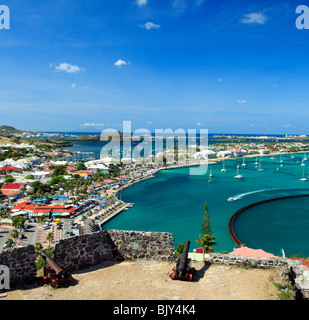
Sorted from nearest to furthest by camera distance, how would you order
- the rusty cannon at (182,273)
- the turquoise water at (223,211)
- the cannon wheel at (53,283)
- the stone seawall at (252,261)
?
the cannon wheel at (53,283) < the rusty cannon at (182,273) < the stone seawall at (252,261) < the turquoise water at (223,211)

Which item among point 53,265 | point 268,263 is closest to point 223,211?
point 268,263

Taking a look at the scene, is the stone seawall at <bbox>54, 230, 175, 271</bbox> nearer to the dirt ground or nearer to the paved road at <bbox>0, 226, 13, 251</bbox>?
the dirt ground

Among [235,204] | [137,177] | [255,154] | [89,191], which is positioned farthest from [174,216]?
[255,154]

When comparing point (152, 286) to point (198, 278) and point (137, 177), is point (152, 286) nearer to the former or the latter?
point (198, 278)

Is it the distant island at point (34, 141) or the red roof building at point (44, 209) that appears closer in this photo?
the red roof building at point (44, 209)

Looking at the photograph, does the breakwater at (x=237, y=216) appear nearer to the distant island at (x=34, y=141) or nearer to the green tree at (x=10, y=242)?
the green tree at (x=10, y=242)

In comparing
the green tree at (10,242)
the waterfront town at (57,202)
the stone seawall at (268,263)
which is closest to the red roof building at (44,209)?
the waterfront town at (57,202)

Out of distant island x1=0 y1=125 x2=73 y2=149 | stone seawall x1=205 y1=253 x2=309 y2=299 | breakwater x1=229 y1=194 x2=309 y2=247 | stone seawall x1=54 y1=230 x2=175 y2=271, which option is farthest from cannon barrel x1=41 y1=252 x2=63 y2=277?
distant island x1=0 y1=125 x2=73 y2=149
